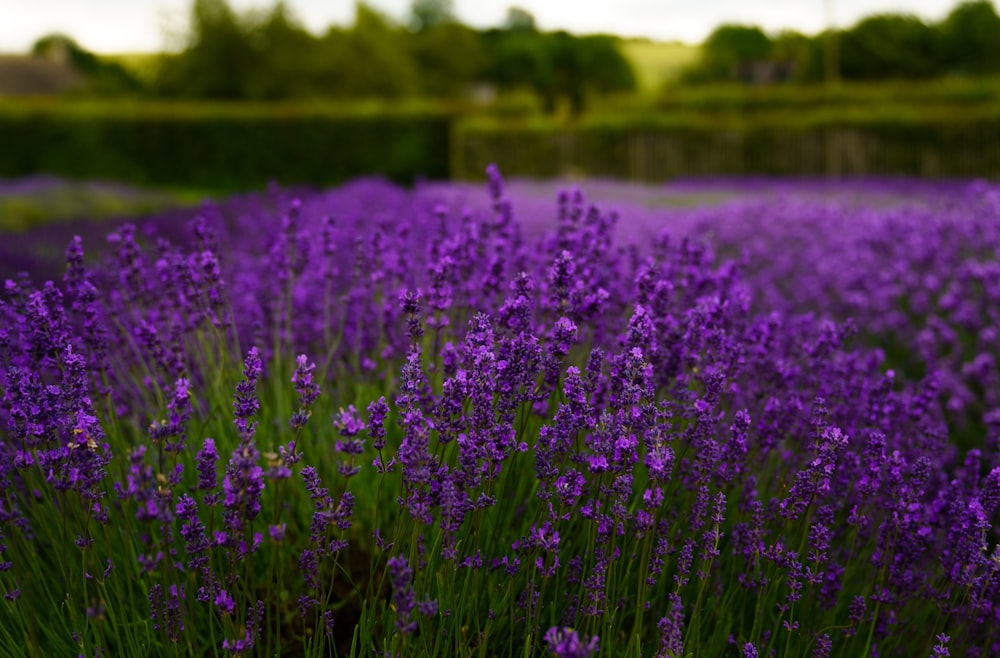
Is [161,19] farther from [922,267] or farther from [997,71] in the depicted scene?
[922,267]

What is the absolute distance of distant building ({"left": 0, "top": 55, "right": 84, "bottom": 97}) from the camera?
2260 inches

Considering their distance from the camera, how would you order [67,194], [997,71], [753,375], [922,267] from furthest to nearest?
[997,71] < [67,194] < [922,267] < [753,375]

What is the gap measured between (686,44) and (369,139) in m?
57.1

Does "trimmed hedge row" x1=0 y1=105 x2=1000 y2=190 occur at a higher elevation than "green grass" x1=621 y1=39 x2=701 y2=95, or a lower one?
lower

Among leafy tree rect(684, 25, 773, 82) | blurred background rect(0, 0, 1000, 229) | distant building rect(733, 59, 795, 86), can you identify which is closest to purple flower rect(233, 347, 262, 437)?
blurred background rect(0, 0, 1000, 229)

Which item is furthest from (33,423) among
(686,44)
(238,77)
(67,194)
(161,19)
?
(686,44)

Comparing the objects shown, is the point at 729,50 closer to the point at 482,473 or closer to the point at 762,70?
the point at 762,70

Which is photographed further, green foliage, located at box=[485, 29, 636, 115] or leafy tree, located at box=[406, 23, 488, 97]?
green foliage, located at box=[485, 29, 636, 115]

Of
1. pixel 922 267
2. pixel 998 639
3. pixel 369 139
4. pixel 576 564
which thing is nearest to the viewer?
pixel 576 564

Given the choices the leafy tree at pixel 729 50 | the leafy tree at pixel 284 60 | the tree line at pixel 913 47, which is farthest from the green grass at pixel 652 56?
the leafy tree at pixel 284 60

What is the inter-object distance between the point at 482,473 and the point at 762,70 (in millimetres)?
67222

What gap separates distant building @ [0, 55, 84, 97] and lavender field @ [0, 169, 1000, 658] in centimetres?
6145

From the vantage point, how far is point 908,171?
17531 mm

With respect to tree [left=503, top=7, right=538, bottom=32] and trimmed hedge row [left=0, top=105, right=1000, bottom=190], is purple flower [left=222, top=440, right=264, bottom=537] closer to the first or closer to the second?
trimmed hedge row [left=0, top=105, right=1000, bottom=190]
